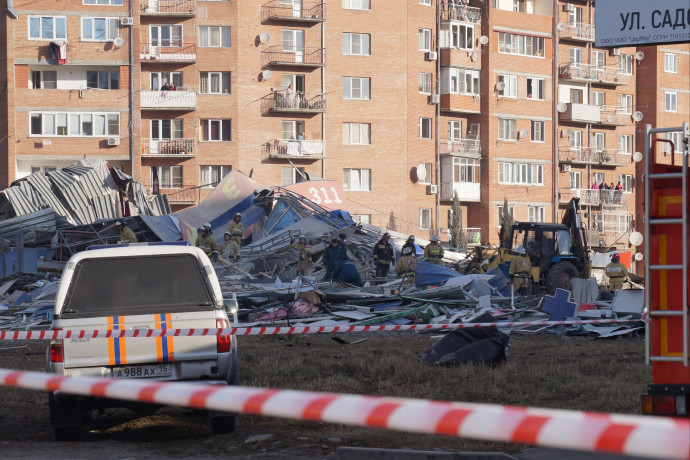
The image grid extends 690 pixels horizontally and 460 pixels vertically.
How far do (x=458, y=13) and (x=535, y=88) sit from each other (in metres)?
6.86

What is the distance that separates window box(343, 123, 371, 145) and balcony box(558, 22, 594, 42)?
547 inches

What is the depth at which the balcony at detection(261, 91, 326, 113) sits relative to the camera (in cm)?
5372

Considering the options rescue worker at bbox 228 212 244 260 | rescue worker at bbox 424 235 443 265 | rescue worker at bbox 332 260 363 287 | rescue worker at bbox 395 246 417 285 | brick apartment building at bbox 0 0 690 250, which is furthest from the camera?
brick apartment building at bbox 0 0 690 250

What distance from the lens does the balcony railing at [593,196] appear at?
61.4m

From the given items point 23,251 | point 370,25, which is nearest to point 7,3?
point 370,25

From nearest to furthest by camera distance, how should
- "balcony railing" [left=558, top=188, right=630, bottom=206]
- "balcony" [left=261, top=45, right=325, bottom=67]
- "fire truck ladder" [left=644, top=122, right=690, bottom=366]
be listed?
"fire truck ladder" [left=644, top=122, right=690, bottom=366], "balcony" [left=261, top=45, right=325, bottom=67], "balcony railing" [left=558, top=188, right=630, bottom=206]

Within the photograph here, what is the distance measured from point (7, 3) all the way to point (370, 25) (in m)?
18.8

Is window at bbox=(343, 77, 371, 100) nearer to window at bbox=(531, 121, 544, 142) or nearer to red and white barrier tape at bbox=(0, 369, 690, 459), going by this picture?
window at bbox=(531, 121, 544, 142)

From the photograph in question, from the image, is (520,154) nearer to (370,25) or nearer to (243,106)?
(370,25)

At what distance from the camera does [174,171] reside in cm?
5347

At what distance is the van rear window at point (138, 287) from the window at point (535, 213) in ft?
174

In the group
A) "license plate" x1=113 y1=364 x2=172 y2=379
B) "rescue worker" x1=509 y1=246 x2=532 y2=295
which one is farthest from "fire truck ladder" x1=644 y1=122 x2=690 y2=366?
"rescue worker" x1=509 y1=246 x2=532 y2=295

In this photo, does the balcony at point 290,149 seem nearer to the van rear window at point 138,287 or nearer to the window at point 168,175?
the window at point 168,175

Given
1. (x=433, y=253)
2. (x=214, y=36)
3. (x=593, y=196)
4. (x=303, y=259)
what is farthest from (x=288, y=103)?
(x=433, y=253)
